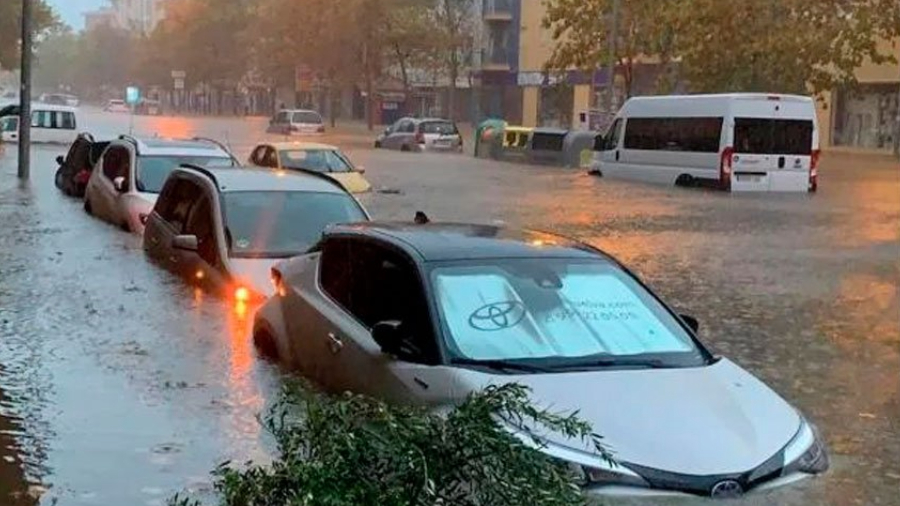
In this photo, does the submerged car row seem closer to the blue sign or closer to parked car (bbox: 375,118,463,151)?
parked car (bbox: 375,118,463,151)

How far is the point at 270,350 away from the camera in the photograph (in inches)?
330

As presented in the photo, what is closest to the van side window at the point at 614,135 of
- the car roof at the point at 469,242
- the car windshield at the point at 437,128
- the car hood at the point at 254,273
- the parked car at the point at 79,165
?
the parked car at the point at 79,165

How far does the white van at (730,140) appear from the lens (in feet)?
95.0

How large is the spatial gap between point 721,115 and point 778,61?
14.4 m

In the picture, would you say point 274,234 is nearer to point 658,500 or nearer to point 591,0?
point 658,500

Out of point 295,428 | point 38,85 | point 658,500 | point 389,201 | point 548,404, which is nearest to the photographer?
point 295,428

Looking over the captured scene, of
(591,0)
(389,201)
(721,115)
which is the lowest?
(389,201)

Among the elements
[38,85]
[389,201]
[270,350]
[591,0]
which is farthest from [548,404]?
[38,85]

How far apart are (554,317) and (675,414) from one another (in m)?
1.09

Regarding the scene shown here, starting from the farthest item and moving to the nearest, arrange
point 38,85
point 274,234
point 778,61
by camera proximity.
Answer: point 38,85 → point 778,61 → point 274,234

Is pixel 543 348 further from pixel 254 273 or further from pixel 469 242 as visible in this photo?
pixel 254 273

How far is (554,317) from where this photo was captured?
6434 millimetres

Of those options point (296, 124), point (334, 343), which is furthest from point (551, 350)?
point (296, 124)

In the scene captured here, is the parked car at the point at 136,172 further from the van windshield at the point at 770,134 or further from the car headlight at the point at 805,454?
the van windshield at the point at 770,134
